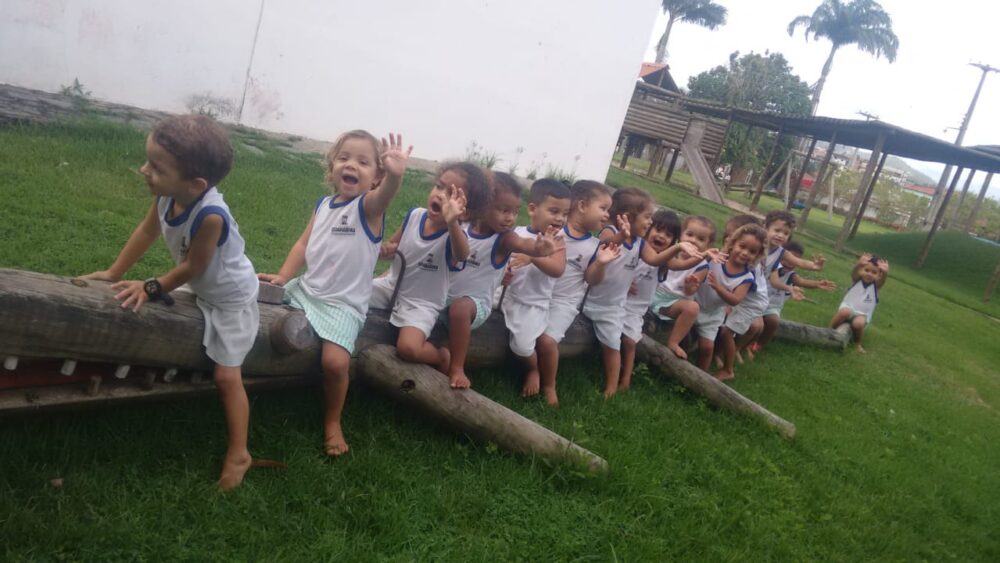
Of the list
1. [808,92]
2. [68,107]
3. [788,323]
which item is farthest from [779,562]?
[808,92]

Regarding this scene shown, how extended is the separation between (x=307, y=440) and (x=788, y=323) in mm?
5816

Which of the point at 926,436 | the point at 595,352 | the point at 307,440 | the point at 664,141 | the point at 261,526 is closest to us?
the point at 261,526

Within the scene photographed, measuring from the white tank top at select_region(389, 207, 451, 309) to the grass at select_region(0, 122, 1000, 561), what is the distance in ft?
1.95

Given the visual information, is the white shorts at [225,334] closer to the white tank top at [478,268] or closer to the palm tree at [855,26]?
the white tank top at [478,268]

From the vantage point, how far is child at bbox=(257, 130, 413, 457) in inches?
124

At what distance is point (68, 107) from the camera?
7652 mm

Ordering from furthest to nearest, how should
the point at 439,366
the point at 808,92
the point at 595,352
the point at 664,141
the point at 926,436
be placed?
the point at 808,92 → the point at 664,141 → the point at 926,436 → the point at 595,352 → the point at 439,366

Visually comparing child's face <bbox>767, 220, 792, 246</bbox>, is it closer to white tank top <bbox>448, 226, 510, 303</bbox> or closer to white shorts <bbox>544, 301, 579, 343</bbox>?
white shorts <bbox>544, 301, 579, 343</bbox>

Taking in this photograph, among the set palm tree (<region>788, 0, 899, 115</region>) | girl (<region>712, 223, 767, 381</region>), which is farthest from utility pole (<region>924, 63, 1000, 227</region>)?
girl (<region>712, 223, 767, 381</region>)

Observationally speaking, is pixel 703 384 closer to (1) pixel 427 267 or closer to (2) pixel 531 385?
(2) pixel 531 385

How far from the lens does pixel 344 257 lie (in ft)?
10.6

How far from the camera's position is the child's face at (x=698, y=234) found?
204 inches

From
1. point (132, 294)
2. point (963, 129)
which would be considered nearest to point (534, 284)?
point (132, 294)

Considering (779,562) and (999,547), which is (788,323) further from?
(779,562)
